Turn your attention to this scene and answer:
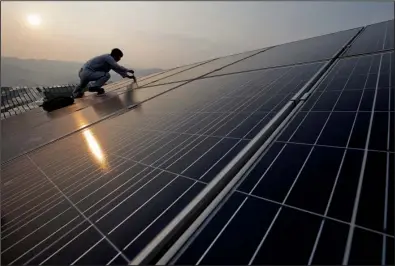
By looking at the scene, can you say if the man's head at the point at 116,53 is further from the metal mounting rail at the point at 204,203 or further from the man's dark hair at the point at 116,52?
the metal mounting rail at the point at 204,203

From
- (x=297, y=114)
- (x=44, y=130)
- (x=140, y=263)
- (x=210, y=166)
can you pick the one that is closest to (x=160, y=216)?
(x=140, y=263)

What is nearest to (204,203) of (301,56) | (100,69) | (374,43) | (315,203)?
(315,203)

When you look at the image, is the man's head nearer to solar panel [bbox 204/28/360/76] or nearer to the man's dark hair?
the man's dark hair

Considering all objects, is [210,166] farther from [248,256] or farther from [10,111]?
[10,111]

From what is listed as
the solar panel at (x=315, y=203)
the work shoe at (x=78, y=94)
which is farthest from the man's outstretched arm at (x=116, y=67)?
the solar panel at (x=315, y=203)

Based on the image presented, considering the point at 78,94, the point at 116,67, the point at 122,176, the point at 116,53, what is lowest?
the point at 122,176

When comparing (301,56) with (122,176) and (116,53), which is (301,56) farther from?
(116,53)

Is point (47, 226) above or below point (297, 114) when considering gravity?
A: below
